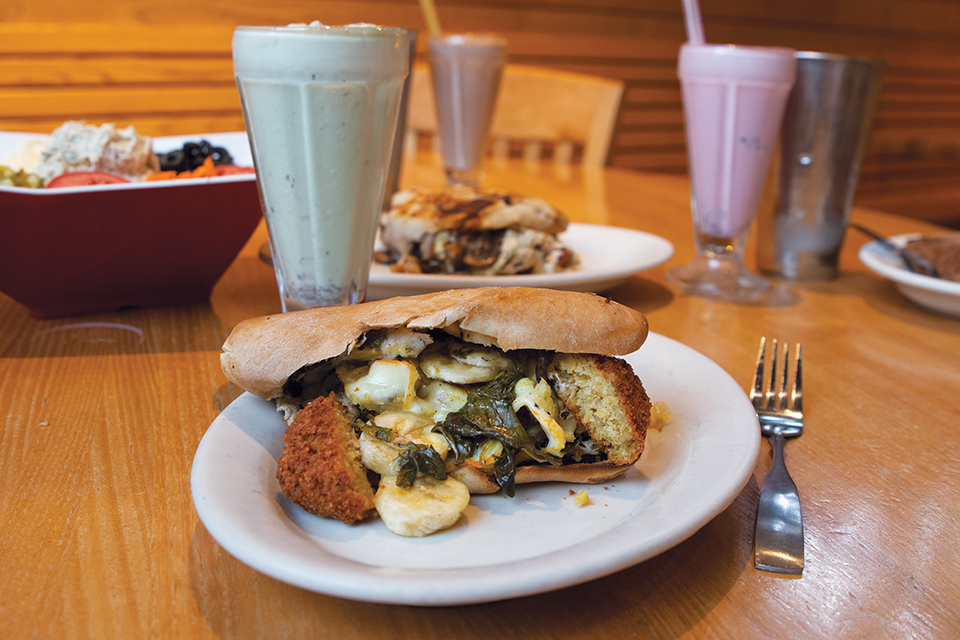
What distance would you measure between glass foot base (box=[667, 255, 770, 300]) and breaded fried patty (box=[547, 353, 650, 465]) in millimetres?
877

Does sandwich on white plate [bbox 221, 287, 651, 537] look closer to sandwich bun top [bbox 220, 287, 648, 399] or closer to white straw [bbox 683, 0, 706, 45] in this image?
sandwich bun top [bbox 220, 287, 648, 399]

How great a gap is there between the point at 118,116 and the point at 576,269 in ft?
13.5

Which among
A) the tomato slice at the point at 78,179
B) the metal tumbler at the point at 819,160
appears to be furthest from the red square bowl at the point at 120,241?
the metal tumbler at the point at 819,160

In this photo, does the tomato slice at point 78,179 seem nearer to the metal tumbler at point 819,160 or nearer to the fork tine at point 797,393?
the fork tine at point 797,393

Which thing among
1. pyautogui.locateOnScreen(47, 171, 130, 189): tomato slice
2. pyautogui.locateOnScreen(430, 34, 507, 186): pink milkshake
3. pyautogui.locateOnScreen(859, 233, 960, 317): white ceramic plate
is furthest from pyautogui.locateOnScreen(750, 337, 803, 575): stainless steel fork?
pyautogui.locateOnScreen(430, 34, 507, 186): pink milkshake

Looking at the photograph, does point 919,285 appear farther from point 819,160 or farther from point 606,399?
point 606,399

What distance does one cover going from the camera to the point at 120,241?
4.42ft

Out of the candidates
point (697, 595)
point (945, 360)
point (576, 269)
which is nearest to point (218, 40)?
point (576, 269)

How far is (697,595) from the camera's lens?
710 millimetres

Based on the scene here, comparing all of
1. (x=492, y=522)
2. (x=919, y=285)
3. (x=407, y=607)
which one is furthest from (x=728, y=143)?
(x=407, y=607)

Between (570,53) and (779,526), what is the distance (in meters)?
6.12

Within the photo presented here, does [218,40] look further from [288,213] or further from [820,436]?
[820,436]

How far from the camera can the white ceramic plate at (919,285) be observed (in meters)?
1.50

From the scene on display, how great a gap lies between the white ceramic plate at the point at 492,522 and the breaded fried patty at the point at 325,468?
20 mm
